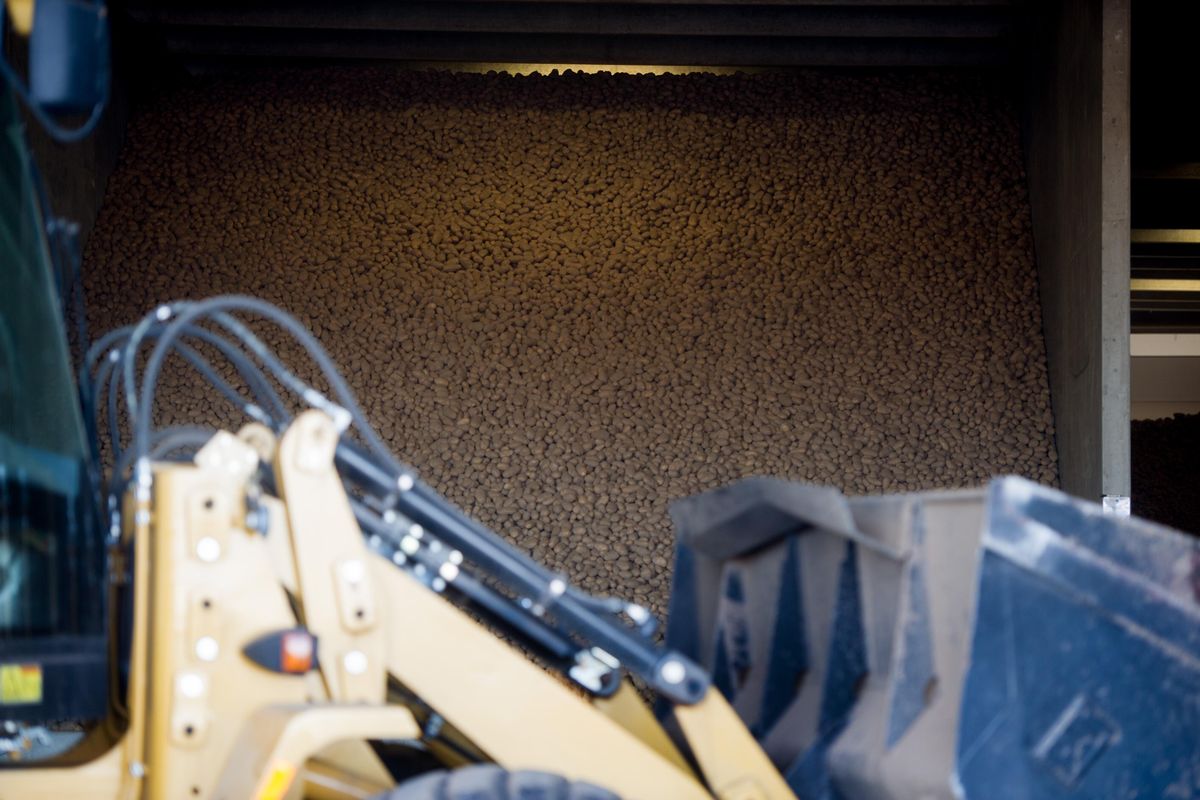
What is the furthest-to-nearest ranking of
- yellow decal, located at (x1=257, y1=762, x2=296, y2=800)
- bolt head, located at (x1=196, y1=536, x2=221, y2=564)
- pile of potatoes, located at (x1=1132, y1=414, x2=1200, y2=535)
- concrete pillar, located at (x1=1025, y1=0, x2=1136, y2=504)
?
pile of potatoes, located at (x1=1132, y1=414, x2=1200, y2=535), concrete pillar, located at (x1=1025, y1=0, x2=1136, y2=504), bolt head, located at (x1=196, y1=536, x2=221, y2=564), yellow decal, located at (x1=257, y1=762, x2=296, y2=800)

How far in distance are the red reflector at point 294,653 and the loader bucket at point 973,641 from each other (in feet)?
2.55

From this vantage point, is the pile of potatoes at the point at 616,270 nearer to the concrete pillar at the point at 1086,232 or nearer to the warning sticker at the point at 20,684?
the concrete pillar at the point at 1086,232

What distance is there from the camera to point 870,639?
1.89 meters

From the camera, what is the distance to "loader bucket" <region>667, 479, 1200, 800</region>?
4.90ft

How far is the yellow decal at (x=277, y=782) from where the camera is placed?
146 cm

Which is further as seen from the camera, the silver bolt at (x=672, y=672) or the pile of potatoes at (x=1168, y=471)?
the pile of potatoes at (x=1168, y=471)

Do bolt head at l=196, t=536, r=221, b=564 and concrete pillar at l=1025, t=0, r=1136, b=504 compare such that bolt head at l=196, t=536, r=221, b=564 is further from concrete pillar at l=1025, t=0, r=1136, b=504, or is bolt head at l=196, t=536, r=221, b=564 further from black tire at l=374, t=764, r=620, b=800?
concrete pillar at l=1025, t=0, r=1136, b=504

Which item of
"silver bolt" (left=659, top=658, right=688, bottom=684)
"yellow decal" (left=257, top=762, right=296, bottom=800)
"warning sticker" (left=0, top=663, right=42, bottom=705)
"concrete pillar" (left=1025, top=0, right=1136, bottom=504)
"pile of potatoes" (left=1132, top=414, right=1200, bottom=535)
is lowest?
"pile of potatoes" (left=1132, top=414, right=1200, bottom=535)

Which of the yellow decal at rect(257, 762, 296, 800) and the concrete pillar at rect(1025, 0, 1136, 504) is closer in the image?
the yellow decal at rect(257, 762, 296, 800)

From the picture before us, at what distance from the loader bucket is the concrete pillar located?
3.05 meters

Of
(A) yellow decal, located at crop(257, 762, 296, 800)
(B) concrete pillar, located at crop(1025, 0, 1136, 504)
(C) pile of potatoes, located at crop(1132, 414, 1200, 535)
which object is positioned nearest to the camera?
(A) yellow decal, located at crop(257, 762, 296, 800)

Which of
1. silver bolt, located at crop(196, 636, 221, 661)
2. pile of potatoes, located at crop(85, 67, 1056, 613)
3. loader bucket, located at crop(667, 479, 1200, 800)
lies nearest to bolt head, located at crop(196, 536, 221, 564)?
silver bolt, located at crop(196, 636, 221, 661)

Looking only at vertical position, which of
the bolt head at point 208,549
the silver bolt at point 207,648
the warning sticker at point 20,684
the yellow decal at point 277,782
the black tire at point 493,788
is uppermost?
the bolt head at point 208,549

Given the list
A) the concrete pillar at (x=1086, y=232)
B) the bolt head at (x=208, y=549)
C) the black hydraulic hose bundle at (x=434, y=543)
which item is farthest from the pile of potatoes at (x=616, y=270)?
the bolt head at (x=208, y=549)
